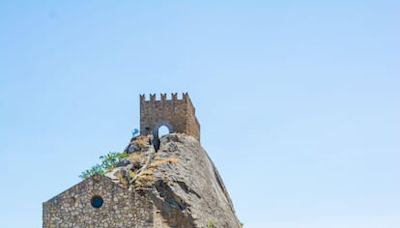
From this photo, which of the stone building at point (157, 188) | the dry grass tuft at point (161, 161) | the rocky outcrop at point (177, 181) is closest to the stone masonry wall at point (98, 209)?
the stone building at point (157, 188)

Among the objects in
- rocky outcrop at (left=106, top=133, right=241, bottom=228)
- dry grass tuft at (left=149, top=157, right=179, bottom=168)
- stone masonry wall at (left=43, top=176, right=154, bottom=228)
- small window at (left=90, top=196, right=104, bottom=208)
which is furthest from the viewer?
dry grass tuft at (left=149, top=157, right=179, bottom=168)

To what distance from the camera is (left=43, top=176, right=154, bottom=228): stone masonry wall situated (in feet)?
131

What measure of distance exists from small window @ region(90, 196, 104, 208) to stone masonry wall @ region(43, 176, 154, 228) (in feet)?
0.53

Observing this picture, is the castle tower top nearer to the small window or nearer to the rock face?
the rock face

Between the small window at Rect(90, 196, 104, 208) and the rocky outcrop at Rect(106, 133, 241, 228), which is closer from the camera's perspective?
the small window at Rect(90, 196, 104, 208)

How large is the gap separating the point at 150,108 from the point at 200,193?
11.9m

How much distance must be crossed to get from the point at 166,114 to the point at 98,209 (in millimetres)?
21501

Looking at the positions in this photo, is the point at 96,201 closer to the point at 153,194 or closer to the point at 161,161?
the point at 153,194

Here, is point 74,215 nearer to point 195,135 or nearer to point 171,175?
point 171,175

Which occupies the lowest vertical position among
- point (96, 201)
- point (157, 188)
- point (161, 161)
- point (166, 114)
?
point (96, 201)

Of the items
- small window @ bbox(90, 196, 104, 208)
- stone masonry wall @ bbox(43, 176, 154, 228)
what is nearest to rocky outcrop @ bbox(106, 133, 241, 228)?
stone masonry wall @ bbox(43, 176, 154, 228)

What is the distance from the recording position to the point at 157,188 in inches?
1854

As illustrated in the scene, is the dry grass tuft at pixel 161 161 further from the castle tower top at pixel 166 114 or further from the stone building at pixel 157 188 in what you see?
the castle tower top at pixel 166 114

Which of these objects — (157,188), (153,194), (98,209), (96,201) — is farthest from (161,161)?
(98,209)
